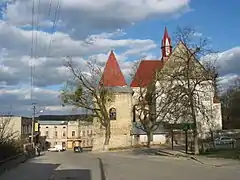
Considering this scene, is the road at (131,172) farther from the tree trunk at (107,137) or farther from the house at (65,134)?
the house at (65,134)

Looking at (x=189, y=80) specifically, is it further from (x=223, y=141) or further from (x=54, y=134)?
(x=54, y=134)

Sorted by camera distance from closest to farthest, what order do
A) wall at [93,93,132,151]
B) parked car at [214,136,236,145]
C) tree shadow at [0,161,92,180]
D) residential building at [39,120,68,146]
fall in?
tree shadow at [0,161,92,180] < parked car at [214,136,236,145] < wall at [93,93,132,151] < residential building at [39,120,68,146]

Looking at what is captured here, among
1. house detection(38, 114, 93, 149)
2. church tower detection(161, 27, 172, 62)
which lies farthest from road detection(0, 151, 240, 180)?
house detection(38, 114, 93, 149)

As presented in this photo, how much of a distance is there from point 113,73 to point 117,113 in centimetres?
864

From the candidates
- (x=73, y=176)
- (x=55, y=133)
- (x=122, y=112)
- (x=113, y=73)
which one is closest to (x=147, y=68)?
(x=113, y=73)

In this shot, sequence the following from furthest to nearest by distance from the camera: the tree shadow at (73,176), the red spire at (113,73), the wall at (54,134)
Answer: the wall at (54,134)
the red spire at (113,73)
the tree shadow at (73,176)

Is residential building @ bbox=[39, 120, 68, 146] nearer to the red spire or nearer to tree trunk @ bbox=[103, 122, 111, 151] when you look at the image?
the red spire

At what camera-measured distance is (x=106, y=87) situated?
2901 inches

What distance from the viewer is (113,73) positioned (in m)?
82.0

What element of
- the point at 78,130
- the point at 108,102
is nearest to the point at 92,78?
the point at 108,102

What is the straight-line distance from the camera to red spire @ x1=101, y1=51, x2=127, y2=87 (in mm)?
Answer: 80144

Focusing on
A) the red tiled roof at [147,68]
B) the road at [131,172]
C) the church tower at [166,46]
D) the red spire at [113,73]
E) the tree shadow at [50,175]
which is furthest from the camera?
the church tower at [166,46]

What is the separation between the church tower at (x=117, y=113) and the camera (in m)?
76.1

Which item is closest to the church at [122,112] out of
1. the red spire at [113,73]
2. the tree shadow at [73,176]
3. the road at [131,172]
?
the red spire at [113,73]
